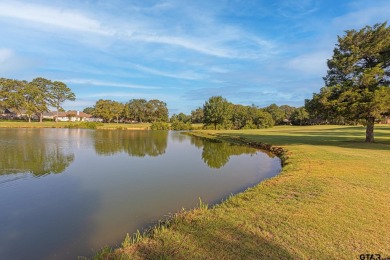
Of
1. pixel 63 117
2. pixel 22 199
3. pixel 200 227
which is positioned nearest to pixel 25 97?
pixel 63 117

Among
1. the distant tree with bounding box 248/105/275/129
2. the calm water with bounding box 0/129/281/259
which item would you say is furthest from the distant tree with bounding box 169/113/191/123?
the calm water with bounding box 0/129/281/259

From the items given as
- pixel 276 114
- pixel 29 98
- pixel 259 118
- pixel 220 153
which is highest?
pixel 29 98

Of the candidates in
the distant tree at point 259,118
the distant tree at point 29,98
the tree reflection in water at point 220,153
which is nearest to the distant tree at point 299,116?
the distant tree at point 259,118

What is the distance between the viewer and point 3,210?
8.18 meters

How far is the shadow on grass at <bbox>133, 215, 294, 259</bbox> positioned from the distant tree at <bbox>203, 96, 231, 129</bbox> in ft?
222

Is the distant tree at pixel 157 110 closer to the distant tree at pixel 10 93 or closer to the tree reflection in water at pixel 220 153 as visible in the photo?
the distant tree at pixel 10 93

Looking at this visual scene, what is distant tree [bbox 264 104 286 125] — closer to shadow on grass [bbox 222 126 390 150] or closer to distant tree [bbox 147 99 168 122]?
distant tree [bbox 147 99 168 122]

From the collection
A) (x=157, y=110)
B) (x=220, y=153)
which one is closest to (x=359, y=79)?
(x=220, y=153)

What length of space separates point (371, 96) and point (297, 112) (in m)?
81.6

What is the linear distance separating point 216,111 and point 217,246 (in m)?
68.5

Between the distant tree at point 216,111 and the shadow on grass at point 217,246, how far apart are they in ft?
222

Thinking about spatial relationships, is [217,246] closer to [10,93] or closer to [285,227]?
[285,227]

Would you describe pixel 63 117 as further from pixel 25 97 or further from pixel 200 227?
pixel 200 227

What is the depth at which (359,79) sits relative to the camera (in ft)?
70.3
